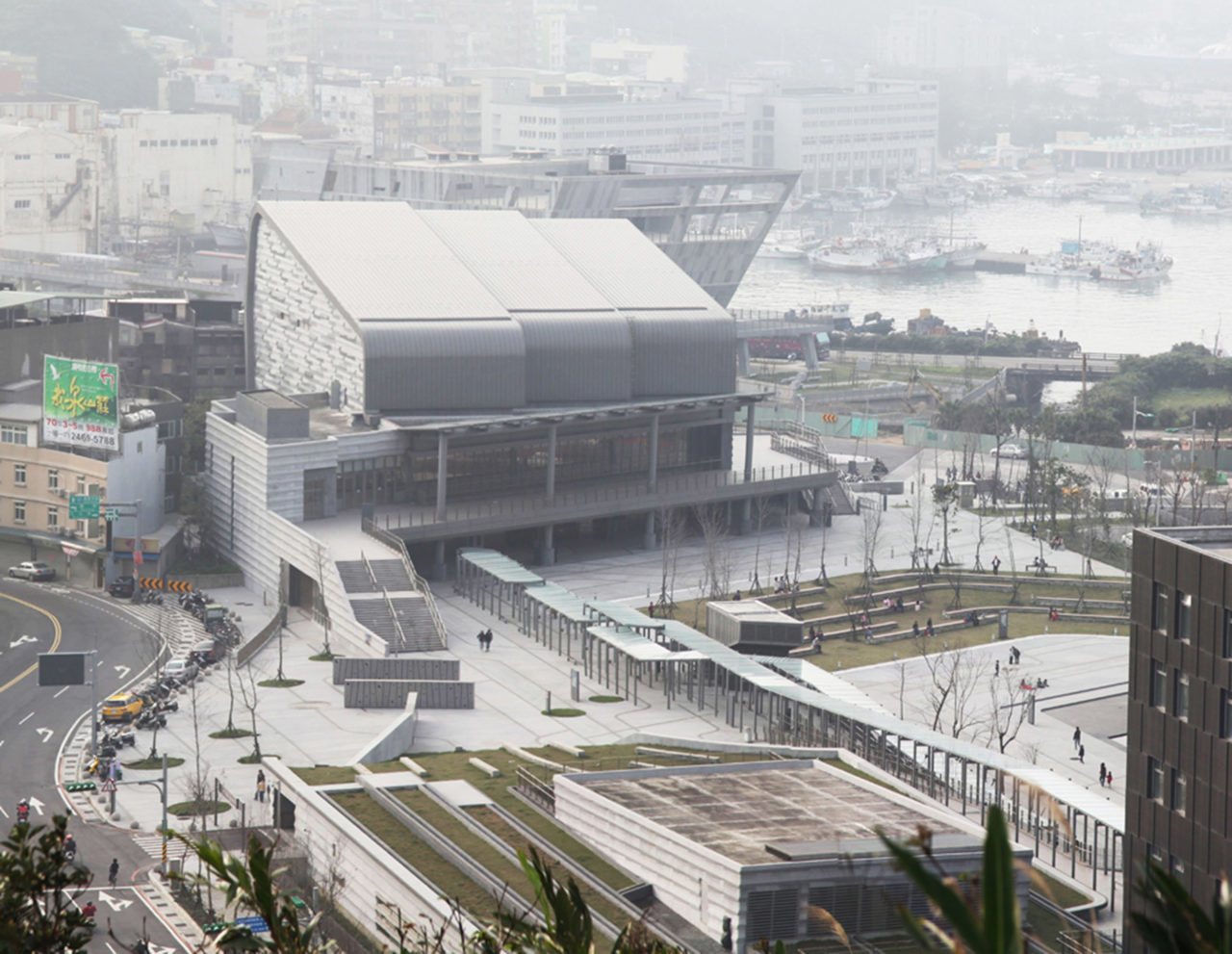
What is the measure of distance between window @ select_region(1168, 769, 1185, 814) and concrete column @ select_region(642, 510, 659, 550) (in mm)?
60559

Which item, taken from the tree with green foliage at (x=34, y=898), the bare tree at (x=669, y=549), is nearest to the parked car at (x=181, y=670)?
the bare tree at (x=669, y=549)

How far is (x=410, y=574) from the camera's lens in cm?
8431

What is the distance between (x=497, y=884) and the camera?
4769 cm

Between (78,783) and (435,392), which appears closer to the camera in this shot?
(78,783)

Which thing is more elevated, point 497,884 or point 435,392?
point 435,392

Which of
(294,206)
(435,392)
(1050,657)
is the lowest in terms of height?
(1050,657)

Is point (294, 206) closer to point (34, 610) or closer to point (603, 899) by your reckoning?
point (34, 610)

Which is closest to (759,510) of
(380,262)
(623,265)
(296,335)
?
(623,265)

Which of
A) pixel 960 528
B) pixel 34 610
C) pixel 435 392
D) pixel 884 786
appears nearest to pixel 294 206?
pixel 435 392

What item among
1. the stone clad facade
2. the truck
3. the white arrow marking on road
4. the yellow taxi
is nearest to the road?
the white arrow marking on road

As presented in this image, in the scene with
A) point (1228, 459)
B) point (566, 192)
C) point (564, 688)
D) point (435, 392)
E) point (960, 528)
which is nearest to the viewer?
point (564, 688)

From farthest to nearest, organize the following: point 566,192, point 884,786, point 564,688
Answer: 1. point 566,192
2. point 564,688
3. point 884,786

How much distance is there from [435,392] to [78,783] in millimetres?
41447

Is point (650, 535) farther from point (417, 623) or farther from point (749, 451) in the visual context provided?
point (417, 623)
